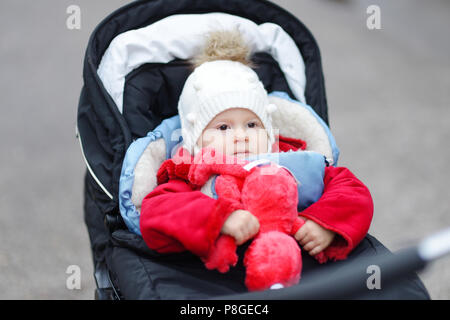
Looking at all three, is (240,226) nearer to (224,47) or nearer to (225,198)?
(225,198)

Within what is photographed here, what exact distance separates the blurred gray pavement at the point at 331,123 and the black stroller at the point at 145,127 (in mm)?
527

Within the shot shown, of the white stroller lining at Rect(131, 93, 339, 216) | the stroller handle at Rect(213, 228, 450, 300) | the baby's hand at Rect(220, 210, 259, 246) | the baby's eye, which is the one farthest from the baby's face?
the stroller handle at Rect(213, 228, 450, 300)

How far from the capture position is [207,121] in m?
1.16

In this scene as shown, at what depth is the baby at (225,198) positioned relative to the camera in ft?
2.96

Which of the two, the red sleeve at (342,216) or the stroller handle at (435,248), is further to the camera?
the red sleeve at (342,216)

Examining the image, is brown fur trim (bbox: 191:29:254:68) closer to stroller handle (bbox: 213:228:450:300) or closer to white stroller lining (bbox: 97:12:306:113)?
white stroller lining (bbox: 97:12:306:113)

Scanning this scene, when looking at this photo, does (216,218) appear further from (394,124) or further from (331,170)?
(394,124)

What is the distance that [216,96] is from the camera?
3.80ft

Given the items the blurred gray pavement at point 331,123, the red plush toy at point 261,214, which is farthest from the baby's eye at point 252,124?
the blurred gray pavement at point 331,123

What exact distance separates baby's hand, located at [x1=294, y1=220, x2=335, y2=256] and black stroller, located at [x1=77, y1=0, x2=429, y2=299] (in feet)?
0.13

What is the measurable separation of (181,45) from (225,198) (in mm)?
569

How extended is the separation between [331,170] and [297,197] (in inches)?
6.4

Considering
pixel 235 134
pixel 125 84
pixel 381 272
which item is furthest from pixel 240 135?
pixel 381 272

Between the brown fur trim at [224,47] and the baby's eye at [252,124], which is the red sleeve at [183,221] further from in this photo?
the brown fur trim at [224,47]
